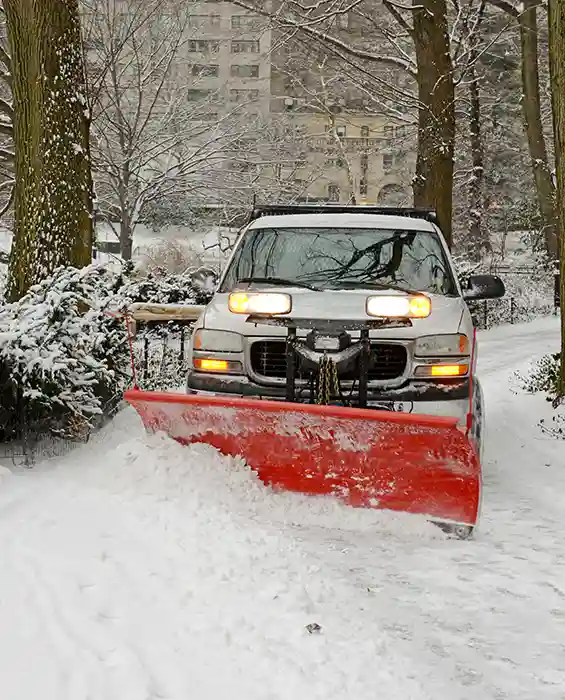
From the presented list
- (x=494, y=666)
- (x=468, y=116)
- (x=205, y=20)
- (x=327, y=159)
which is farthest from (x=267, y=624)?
(x=327, y=159)

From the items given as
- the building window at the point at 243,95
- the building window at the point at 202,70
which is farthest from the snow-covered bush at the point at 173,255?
the building window at the point at 202,70

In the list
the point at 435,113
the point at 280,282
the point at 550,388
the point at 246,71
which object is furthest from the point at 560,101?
the point at 246,71

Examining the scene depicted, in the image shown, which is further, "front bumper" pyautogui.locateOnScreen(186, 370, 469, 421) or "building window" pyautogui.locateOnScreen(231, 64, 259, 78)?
"building window" pyautogui.locateOnScreen(231, 64, 259, 78)

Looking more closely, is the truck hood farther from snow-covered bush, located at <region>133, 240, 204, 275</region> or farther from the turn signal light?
snow-covered bush, located at <region>133, 240, 204, 275</region>

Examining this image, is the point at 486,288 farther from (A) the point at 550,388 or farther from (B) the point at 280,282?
(A) the point at 550,388

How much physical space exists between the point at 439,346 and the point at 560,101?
373 centimetres

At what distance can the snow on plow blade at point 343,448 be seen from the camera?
169 inches

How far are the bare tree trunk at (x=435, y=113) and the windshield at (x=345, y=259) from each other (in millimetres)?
6974

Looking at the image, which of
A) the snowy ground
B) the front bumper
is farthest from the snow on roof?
the snowy ground

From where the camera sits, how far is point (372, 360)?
15.9 ft

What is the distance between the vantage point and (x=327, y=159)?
31.9 metres

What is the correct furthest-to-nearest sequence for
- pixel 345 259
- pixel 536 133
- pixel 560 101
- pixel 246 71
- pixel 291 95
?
pixel 291 95 < pixel 246 71 < pixel 536 133 < pixel 560 101 < pixel 345 259

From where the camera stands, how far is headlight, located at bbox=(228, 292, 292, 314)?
4.90 meters

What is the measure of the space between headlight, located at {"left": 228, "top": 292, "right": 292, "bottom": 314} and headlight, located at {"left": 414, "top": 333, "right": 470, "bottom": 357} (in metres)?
0.83
